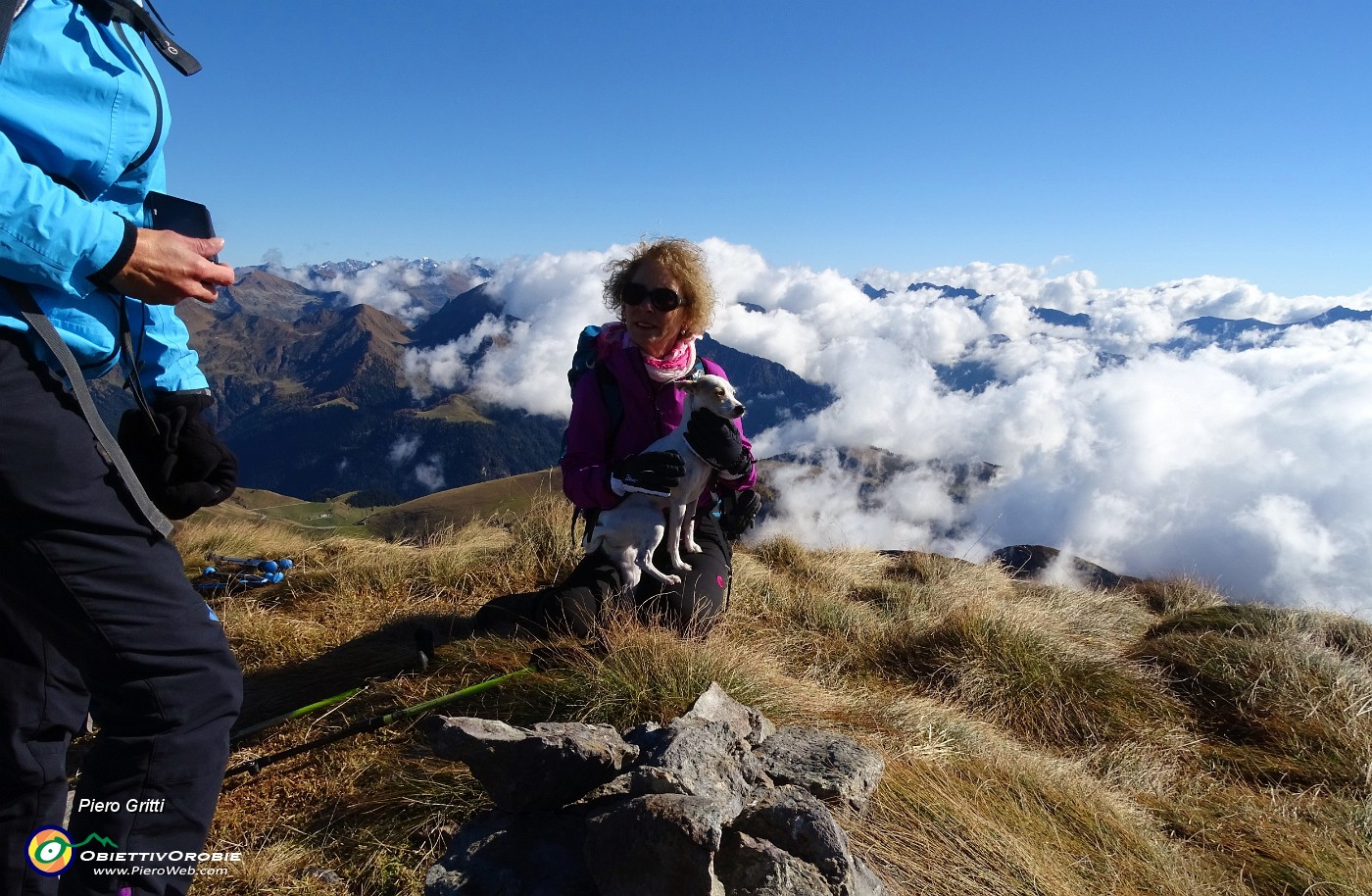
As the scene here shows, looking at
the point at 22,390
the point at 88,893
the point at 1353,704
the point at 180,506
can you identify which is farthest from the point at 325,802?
the point at 1353,704

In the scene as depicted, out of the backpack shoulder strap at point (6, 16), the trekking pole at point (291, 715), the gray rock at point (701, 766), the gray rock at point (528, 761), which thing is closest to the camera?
the backpack shoulder strap at point (6, 16)

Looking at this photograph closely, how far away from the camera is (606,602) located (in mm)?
4547

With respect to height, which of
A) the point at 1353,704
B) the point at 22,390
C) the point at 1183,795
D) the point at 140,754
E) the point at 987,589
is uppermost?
the point at 22,390

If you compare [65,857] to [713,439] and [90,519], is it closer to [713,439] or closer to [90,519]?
[90,519]

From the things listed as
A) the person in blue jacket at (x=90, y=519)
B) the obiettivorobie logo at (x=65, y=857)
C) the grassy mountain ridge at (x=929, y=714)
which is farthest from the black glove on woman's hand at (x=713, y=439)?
the obiettivorobie logo at (x=65, y=857)

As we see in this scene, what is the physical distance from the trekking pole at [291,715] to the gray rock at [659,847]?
2373 mm

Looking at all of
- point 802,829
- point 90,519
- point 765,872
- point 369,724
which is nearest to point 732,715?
point 802,829

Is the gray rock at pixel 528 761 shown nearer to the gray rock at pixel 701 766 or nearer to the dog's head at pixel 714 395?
the gray rock at pixel 701 766

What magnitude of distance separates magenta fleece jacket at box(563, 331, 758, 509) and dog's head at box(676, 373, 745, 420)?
257 mm

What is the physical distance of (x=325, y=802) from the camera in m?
3.31

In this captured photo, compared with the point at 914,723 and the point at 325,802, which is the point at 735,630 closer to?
the point at 914,723

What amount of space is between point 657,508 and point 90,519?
3.36 m

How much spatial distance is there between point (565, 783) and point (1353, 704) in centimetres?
607

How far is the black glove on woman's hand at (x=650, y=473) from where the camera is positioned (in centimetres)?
461
